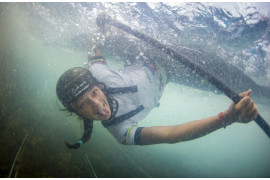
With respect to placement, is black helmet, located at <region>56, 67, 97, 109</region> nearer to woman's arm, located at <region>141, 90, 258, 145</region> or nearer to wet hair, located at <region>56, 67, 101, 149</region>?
wet hair, located at <region>56, 67, 101, 149</region>

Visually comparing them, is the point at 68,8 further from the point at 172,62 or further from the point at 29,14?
the point at 172,62

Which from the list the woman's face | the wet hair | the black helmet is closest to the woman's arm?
the woman's face

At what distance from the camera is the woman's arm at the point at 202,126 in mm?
2098

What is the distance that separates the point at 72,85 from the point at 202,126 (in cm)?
292

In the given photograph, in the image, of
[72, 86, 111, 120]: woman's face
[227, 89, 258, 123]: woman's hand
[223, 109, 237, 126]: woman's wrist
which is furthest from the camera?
[72, 86, 111, 120]: woman's face

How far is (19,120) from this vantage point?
10945mm

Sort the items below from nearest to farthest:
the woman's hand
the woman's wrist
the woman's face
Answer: the woman's hand → the woman's wrist → the woman's face

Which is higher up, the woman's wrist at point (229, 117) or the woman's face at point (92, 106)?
the woman's wrist at point (229, 117)

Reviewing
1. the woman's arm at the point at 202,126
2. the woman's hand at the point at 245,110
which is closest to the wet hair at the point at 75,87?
the woman's arm at the point at 202,126

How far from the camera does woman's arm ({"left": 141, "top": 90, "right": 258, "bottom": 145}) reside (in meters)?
2.10

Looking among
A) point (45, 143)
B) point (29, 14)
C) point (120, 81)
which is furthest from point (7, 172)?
point (29, 14)

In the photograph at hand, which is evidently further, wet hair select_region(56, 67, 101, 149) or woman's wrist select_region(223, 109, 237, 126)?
wet hair select_region(56, 67, 101, 149)

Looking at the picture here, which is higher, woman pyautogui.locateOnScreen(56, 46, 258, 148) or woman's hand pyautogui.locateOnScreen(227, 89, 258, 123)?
woman's hand pyautogui.locateOnScreen(227, 89, 258, 123)

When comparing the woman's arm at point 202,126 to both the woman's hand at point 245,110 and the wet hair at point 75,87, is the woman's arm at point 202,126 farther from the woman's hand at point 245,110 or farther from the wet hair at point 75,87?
the wet hair at point 75,87
